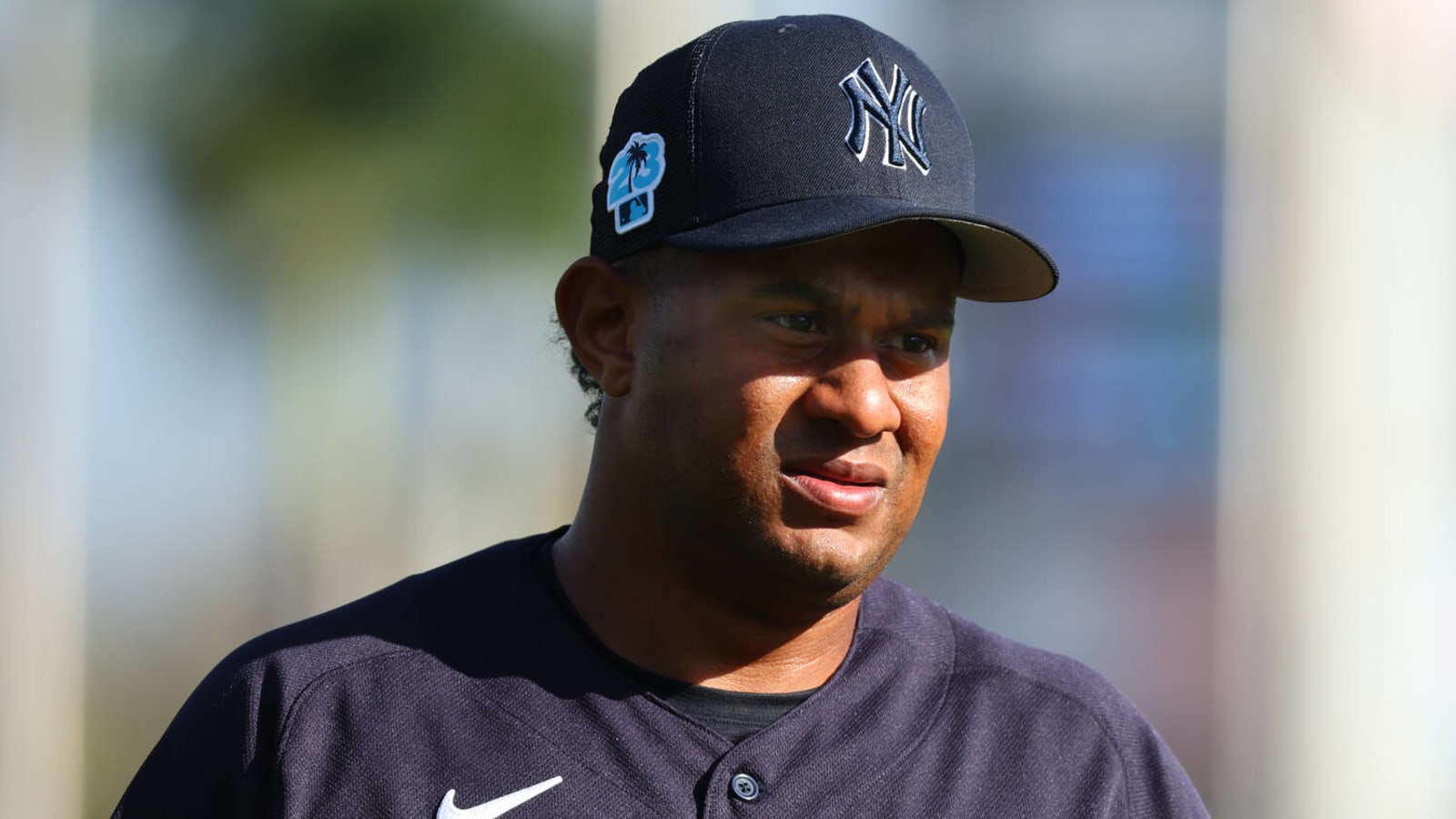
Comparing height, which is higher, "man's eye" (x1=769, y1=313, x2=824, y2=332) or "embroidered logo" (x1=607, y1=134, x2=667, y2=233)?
"embroidered logo" (x1=607, y1=134, x2=667, y2=233)

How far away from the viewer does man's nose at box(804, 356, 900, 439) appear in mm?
1952

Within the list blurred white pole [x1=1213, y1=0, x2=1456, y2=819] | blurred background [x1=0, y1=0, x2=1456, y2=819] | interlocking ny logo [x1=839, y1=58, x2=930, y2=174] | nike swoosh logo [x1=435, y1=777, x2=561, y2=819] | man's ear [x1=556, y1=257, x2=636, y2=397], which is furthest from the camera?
blurred white pole [x1=1213, y1=0, x2=1456, y2=819]

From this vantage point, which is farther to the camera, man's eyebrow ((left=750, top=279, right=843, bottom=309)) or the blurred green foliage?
the blurred green foliage

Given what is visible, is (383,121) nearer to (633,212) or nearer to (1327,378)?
(633,212)

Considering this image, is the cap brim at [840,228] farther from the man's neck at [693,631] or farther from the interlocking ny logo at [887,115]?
the man's neck at [693,631]

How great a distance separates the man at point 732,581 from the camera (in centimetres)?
196

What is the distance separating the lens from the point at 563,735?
2.00m

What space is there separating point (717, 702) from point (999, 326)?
261cm

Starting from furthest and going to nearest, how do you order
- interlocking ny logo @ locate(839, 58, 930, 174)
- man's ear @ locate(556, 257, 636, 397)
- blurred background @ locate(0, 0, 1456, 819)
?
blurred background @ locate(0, 0, 1456, 819), man's ear @ locate(556, 257, 636, 397), interlocking ny logo @ locate(839, 58, 930, 174)

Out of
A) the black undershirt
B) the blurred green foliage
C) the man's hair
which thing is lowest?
the black undershirt

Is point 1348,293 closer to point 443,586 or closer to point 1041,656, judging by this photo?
point 1041,656

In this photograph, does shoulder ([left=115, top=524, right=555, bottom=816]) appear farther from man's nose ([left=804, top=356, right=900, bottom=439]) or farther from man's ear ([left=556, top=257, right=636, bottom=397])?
man's nose ([left=804, top=356, right=900, bottom=439])

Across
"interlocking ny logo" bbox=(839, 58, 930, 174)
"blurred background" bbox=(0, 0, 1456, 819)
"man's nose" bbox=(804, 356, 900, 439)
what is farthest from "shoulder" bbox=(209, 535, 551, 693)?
"blurred background" bbox=(0, 0, 1456, 819)

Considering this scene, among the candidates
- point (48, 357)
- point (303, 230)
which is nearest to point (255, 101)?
point (303, 230)
